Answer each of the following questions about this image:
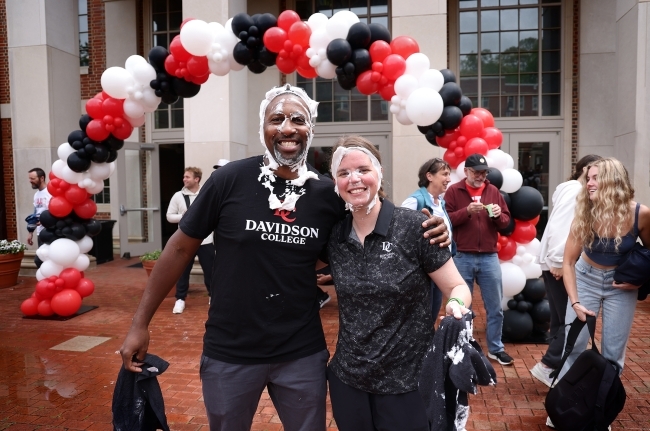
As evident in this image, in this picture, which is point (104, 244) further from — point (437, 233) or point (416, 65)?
point (437, 233)

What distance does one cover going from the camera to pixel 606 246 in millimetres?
3471

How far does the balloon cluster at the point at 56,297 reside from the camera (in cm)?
677

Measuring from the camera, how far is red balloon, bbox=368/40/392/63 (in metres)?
5.70

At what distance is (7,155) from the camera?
12.2 meters

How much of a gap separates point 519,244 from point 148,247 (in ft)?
27.1

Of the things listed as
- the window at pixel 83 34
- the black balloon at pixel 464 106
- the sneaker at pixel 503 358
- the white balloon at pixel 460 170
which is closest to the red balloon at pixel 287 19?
the black balloon at pixel 464 106

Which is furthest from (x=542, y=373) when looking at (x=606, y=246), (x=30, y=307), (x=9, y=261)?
(x=9, y=261)

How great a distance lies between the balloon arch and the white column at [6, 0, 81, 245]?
160 inches

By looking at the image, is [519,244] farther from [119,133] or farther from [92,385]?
[119,133]

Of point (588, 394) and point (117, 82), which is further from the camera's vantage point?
point (117, 82)

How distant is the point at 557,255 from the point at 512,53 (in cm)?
729

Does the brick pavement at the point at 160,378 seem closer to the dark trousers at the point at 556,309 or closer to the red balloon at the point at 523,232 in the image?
the dark trousers at the point at 556,309

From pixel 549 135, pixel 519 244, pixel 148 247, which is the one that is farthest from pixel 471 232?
pixel 148 247

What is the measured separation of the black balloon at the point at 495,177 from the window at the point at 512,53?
5.40m
